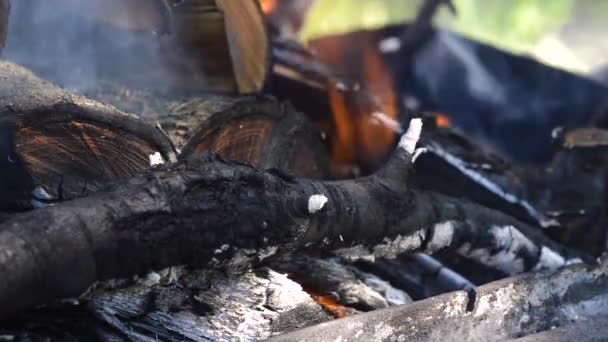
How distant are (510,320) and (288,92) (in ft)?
7.53

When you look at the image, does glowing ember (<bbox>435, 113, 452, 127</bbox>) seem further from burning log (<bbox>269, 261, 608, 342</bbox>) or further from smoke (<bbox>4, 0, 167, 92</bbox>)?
smoke (<bbox>4, 0, 167, 92</bbox>)

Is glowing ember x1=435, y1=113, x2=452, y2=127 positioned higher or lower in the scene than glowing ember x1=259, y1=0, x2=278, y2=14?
lower

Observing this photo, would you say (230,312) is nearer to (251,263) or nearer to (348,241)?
(251,263)

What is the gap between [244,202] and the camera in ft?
6.46

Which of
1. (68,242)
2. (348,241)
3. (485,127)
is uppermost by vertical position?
(485,127)

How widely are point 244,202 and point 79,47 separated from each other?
5.92 ft

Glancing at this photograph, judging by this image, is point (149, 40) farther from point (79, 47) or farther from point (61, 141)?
point (61, 141)

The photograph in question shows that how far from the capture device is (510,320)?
2436mm

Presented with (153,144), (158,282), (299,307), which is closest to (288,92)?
(153,144)

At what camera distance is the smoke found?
311cm

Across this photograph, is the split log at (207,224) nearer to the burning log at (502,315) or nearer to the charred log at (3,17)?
the burning log at (502,315)

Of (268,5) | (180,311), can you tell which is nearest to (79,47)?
(180,311)

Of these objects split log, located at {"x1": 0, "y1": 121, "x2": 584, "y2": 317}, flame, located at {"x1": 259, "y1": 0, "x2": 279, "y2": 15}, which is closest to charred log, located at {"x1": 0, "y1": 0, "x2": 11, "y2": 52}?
split log, located at {"x1": 0, "y1": 121, "x2": 584, "y2": 317}

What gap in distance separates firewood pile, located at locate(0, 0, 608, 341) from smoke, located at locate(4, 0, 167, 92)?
10mm
